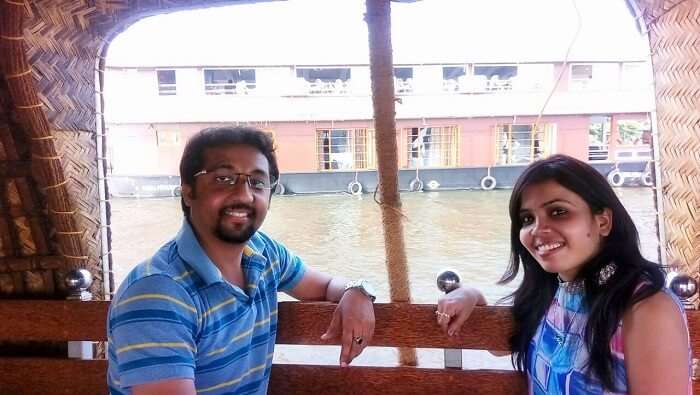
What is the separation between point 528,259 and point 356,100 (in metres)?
4.31

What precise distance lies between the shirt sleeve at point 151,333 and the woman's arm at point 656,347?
0.78 m

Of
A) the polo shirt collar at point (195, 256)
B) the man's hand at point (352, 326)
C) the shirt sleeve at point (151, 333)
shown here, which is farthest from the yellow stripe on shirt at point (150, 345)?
the man's hand at point (352, 326)

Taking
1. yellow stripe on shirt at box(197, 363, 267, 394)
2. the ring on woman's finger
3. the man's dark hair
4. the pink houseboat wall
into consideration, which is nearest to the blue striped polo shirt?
yellow stripe on shirt at box(197, 363, 267, 394)

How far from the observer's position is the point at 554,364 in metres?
1.05

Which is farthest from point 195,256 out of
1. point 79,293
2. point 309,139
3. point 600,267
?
point 309,139

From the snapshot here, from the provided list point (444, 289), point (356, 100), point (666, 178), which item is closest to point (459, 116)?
point (356, 100)

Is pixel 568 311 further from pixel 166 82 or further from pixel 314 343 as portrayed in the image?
pixel 166 82

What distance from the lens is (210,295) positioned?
104cm

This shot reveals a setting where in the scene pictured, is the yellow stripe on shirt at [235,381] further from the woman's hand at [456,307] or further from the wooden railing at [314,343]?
the woman's hand at [456,307]

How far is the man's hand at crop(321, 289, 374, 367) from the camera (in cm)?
131

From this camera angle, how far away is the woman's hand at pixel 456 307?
53.6 inches

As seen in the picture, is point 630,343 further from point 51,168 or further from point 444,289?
point 51,168

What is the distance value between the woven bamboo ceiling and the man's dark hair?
0.65m

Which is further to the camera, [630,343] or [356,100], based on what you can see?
[356,100]
